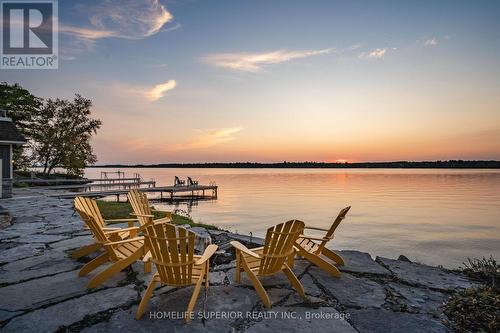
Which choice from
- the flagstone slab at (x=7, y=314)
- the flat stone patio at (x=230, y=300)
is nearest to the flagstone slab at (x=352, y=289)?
the flat stone patio at (x=230, y=300)

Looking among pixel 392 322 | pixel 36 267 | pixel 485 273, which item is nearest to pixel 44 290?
pixel 36 267

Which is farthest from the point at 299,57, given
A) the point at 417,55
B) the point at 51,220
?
the point at 51,220

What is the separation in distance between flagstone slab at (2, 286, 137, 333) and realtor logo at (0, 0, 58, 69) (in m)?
12.1

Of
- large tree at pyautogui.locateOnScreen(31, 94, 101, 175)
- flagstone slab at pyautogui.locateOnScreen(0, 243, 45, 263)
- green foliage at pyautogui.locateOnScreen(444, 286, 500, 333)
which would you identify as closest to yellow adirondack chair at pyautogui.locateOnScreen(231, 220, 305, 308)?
green foliage at pyautogui.locateOnScreen(444, 286, 500, 333)

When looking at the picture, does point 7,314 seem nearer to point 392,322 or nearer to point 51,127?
point 392,322

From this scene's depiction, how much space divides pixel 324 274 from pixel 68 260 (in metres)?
4.09

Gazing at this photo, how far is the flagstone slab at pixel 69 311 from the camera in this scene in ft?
8.55

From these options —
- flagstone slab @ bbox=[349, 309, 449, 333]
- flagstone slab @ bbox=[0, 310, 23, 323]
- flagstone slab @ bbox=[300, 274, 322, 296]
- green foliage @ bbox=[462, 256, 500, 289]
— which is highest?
flagstone slab @ bbox=[0, 310, 23, 323]

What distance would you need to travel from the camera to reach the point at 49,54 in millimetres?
12023

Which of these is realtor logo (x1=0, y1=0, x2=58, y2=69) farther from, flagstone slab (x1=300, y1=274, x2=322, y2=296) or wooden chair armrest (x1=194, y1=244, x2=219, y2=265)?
flagstone slab (x1=300, y1=274, x2=322, y2=296)

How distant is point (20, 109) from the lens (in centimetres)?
2770

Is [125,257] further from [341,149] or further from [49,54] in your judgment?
[341,149]

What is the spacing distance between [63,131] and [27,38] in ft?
60.6

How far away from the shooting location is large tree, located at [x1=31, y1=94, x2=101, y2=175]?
27.7m
